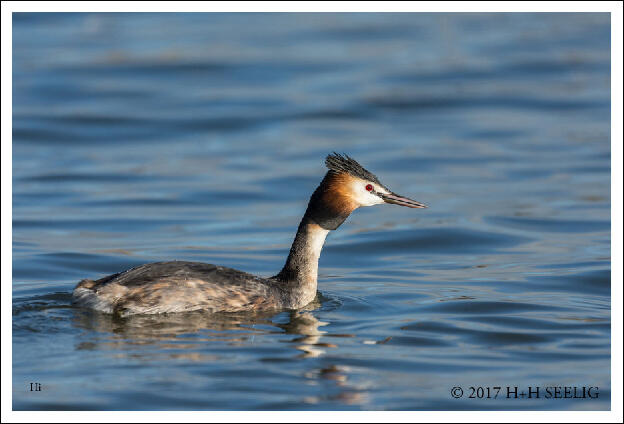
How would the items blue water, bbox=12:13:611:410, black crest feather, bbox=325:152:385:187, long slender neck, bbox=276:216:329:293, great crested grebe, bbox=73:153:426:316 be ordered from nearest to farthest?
blue water, bbox=12:13:611:410 < great crested grebe, bbox=73:153:426:316 < black crest feather, bbox=325:152:385:187 < long slender neck, bbox=276:216:329:293

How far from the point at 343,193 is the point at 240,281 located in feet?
3.81

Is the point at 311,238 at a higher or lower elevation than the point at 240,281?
higher

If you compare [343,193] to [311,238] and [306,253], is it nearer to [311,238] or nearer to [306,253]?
[311,238]

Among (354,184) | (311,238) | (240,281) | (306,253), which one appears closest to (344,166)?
(354,184)

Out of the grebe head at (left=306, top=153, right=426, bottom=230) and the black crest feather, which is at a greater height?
the black crest feather

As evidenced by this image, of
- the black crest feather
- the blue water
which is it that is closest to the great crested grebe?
the black crest feather

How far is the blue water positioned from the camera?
733cm

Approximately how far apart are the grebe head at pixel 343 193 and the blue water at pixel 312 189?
0.80 m

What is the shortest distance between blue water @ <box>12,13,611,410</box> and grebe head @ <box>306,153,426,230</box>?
80 centimetres

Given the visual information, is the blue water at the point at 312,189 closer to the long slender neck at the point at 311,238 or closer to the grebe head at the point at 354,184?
the long slender neck at the point at 311,238

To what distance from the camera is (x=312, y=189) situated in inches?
598

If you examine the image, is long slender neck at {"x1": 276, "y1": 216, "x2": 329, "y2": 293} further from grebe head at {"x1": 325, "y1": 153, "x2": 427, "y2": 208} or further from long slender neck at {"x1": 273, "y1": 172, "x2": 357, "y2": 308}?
grebe head at {"x1": 325, "y1": 153, "x2": 427, "y2": 208}

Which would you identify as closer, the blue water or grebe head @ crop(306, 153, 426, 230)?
the blue water

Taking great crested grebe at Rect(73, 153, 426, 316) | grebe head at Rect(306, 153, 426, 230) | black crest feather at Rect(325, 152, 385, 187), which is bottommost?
great crested grebe at Rect(73, 153, 426, 316)
